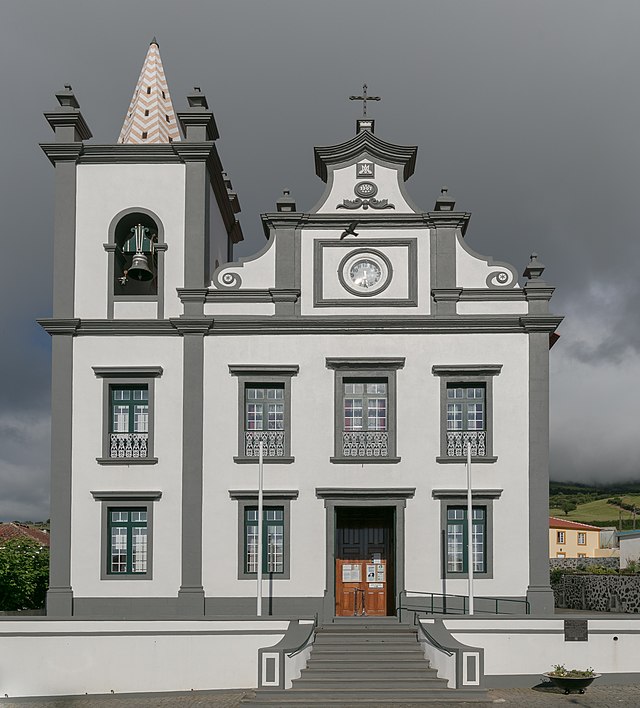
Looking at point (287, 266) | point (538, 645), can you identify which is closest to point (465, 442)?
point (538, 645)

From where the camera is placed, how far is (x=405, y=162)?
83.9ft

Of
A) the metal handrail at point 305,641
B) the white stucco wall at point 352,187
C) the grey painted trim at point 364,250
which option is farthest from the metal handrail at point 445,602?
the white stucco wall at point 352,187

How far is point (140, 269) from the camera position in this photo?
992 inches

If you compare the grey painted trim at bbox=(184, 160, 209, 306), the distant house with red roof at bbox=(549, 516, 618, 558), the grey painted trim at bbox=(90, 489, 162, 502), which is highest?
the grey painted trim at bbox=(184, 160, 209, 306)

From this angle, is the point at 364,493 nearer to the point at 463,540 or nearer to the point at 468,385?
the point at 463,540

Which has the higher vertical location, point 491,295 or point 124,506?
point 491,295

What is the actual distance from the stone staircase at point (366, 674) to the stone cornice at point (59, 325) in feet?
30.4

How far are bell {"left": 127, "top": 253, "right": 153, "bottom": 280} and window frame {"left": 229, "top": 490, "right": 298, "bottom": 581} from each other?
5846 mm

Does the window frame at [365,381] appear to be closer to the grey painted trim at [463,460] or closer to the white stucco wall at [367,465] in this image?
the white stucco wall at [367,465]

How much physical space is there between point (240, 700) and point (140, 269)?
10872 millimetres

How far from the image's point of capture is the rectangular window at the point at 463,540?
24.1m

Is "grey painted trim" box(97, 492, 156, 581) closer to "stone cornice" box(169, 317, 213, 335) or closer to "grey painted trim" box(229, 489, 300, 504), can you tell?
"grey painted trim" box(229, 489, 300, 504)

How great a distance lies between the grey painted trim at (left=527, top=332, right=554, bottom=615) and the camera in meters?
23.7

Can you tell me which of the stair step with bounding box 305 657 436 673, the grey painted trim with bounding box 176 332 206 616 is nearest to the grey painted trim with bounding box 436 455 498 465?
the stair step with bounding box 305 657 436 673
